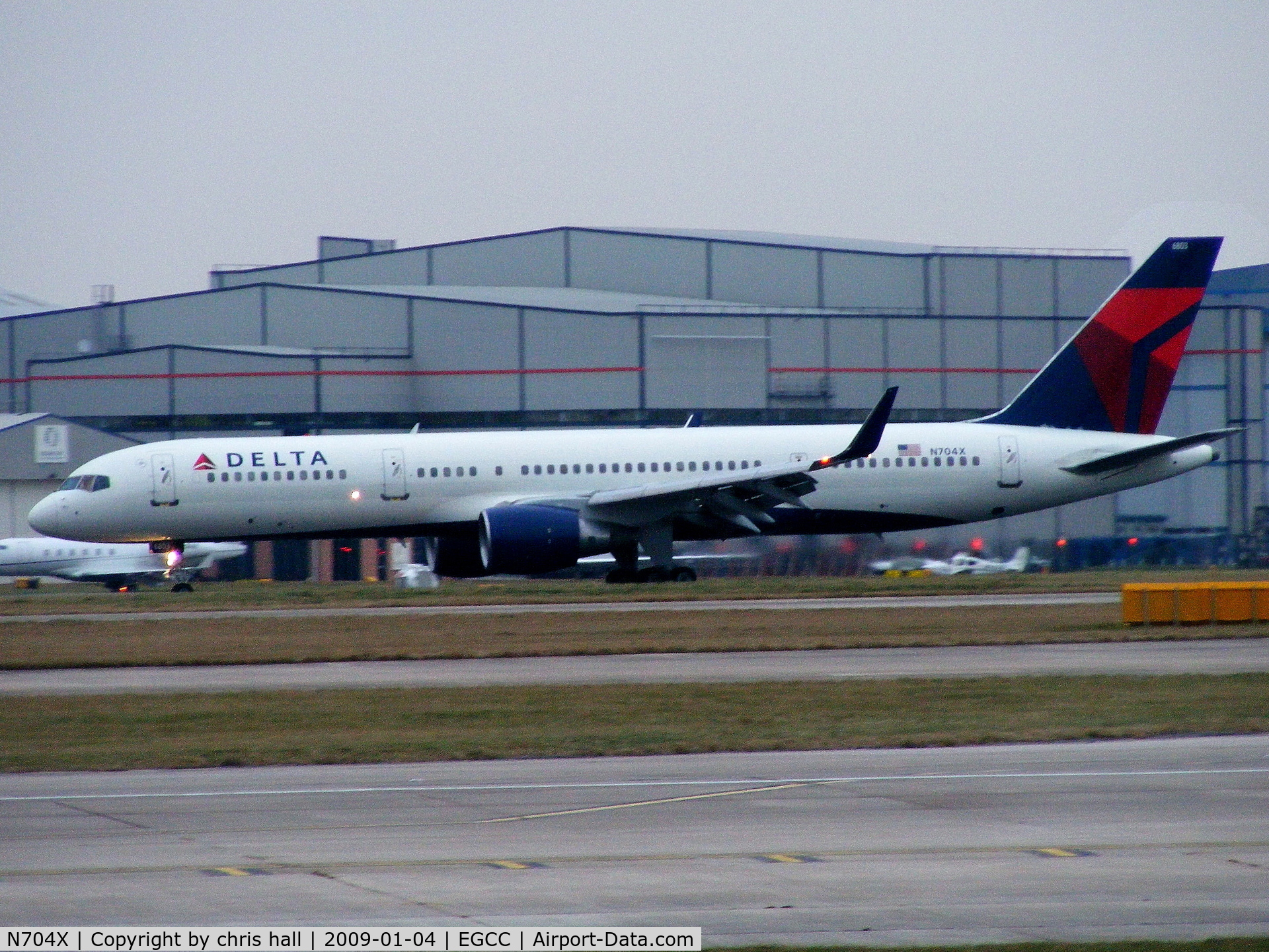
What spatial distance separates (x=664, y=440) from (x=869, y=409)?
17.7 meters

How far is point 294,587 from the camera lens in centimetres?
3550

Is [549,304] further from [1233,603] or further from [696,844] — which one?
[696,844]

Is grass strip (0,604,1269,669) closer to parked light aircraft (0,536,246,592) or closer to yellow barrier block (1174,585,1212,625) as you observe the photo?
yellow barrier block (1174,585,1212,625)

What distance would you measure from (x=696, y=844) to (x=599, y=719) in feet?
18.5

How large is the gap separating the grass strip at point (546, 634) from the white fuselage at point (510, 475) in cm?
647

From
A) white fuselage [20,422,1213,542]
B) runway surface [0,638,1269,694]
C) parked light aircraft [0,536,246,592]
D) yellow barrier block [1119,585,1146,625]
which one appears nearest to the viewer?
runway surface [0,638,1269,694]

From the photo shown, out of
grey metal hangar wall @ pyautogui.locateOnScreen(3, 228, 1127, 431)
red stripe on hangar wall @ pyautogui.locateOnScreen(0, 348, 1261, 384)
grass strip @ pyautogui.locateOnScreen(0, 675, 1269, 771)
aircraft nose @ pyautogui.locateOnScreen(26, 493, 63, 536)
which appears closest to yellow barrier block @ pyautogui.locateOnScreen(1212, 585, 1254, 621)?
grass strip @ pyautogui.locateOnScreen(0, 675, 1269, 771)

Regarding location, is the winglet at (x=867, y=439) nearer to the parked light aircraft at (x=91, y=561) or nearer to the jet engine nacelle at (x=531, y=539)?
the jet engine nacelle at (x=531, y=539)

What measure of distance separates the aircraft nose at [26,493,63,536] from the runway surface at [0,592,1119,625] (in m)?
4.36

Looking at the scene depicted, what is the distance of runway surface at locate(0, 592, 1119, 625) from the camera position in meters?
26.8

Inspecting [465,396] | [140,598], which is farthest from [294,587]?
[465,396]

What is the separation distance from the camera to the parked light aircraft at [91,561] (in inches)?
1779

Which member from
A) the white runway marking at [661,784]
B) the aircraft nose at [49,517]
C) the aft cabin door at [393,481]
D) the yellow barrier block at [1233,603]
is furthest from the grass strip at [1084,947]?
the aircraft nose at [49,517]

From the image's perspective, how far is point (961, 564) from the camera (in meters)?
43.4
